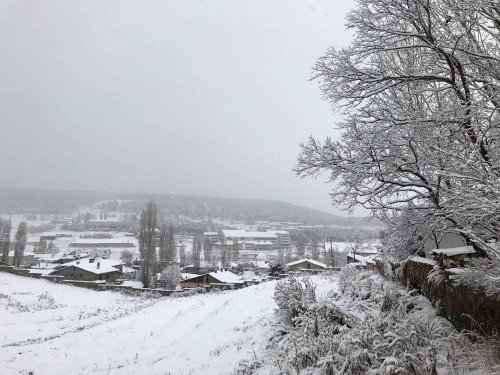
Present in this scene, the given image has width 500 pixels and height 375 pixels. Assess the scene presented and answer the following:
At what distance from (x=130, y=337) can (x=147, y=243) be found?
33.5 m

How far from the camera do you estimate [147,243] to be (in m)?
49.1

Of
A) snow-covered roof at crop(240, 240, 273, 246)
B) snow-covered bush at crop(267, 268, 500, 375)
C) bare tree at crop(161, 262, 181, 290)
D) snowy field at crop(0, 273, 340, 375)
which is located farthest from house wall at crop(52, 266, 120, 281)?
snow-covered roof at crop(240, 240, 273, 246)

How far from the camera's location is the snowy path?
10.1m

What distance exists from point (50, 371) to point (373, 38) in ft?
43.3

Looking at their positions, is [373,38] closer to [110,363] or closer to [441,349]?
[441,349]

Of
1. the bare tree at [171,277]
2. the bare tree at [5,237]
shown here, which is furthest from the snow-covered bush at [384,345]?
the bare tree at [5,237]

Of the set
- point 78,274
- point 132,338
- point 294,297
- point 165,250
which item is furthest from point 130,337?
point 165,250

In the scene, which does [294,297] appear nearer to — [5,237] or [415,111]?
[415,111]

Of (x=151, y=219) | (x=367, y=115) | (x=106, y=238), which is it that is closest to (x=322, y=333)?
(x=367, y=115)

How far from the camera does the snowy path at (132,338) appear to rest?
10084mm

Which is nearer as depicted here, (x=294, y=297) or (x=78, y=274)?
(x=294, y=297)

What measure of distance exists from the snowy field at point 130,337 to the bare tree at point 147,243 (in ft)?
53.9

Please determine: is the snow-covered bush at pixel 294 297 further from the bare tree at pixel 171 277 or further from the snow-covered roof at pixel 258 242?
the snow-covered roof at pixel 258 242

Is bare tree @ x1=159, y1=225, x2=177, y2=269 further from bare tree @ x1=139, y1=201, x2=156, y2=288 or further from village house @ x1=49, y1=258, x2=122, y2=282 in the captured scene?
bare tree @ x1=139, y1=201, x2=156, y2=288
